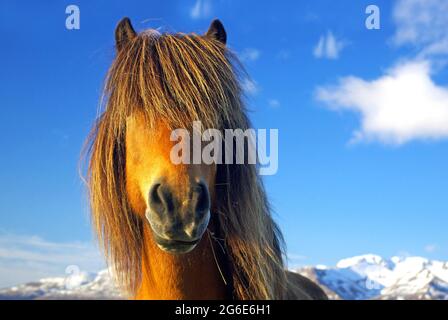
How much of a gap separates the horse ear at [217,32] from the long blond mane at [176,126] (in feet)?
0.64

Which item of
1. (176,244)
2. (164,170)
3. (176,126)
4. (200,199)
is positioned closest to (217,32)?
(176,126)

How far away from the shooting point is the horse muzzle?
2408mm

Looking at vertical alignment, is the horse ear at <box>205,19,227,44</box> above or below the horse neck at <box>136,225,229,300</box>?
above

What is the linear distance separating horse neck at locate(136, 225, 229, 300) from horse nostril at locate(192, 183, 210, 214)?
52 centimetres

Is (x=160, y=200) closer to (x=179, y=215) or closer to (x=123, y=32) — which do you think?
(x=179, y=215)

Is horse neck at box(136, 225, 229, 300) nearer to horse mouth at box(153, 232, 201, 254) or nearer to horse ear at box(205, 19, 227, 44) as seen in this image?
horse mouth at box(153, 232, 201, 254)

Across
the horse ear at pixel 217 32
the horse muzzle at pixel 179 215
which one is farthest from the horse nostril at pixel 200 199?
the horse ear at pixel 217 32

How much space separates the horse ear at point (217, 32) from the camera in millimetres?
3438

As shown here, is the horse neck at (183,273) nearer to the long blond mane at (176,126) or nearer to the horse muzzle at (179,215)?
the long blond mane at (176,126)

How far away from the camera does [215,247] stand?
300 centimetres

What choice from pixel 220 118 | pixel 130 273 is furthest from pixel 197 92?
pixel 130 273

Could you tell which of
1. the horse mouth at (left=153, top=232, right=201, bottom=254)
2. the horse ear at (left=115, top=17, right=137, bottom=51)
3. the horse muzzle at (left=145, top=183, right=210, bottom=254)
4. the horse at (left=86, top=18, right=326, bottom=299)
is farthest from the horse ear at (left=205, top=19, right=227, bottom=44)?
the horse mouth at (left=153, top=232, right=201, bottom=254)

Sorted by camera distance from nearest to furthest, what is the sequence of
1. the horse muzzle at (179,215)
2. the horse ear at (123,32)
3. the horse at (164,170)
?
1. the horse muzzle at (179,215)
2. the horse at (164,170)
3. the horse ear at (123,32)
